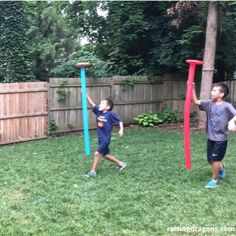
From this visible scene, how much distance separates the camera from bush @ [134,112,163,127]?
1383 centimetres

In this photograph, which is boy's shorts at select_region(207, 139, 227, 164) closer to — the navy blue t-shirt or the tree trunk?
the navy blue t-shirt

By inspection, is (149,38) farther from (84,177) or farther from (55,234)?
(55,234)

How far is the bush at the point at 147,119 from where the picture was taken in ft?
45.4

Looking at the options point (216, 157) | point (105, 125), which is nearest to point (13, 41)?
point (105, 125)

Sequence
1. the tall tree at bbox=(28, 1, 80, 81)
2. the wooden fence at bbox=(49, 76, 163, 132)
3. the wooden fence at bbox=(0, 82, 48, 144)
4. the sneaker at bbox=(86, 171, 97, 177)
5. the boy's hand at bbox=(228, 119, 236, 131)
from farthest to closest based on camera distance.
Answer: the tall tree at bbox=(28, 1, 80, 81) < the wooden fence at bbox=(49, 76, 163, 132) < the wooden fence at bbox=(0, 82, 48, 144) < the sneaker at bbox=(86, 171, 97, 177) < the boy's hand at bbox=(228, 119, 236, 131)

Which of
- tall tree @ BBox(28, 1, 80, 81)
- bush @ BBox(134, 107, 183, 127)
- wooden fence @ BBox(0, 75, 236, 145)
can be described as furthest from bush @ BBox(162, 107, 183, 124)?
tall tree @ BBox(28, 1, 80, 81)

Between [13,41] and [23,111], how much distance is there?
309 cm

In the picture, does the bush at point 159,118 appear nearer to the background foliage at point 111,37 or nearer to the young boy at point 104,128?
the background foliage at point 111,37

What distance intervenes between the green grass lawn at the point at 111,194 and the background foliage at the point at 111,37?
502 cm

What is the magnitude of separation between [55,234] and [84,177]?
2.41 meters

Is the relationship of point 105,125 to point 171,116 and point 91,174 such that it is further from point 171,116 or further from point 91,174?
point 171,116

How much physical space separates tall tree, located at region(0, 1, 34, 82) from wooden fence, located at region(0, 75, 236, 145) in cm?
202

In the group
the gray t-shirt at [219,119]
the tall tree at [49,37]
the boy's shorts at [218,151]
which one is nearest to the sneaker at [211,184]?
the boy's shorts at [218,151]

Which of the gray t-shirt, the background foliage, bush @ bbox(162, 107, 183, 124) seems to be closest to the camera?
the gray t-shirt
